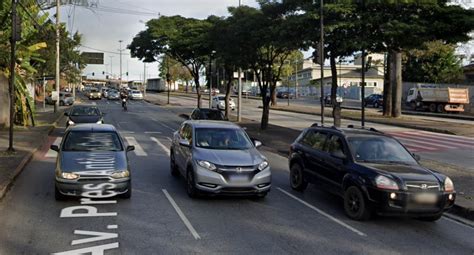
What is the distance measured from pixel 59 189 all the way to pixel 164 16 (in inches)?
1467

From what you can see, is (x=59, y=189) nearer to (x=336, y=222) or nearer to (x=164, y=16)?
(x=336, y=222)

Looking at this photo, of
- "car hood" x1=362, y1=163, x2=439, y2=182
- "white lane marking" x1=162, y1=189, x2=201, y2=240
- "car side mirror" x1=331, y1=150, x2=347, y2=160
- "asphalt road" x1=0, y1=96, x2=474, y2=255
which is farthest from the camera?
"car side mirror" x1=331, y1=150, x2=347, y2=160

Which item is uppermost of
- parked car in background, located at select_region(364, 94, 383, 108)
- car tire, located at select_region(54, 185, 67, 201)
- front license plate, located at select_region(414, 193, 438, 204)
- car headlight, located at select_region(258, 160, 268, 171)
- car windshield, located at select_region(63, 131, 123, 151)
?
parked car in background, located at select_region(364, 94, 383, 108)

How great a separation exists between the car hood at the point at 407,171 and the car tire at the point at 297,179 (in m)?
2.41

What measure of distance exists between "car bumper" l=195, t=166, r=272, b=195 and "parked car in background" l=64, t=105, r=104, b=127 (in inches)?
502

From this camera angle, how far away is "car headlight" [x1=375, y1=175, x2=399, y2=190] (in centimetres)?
838

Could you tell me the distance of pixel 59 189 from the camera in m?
9.33

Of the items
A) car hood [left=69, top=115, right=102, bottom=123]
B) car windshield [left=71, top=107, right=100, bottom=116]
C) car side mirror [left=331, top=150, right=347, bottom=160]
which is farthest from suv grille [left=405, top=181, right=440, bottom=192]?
car windshield [left=71, top=107, right=100, bottom=116]

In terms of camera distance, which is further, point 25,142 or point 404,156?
point 25,142

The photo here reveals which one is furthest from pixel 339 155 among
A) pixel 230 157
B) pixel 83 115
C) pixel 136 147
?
pixel 83 115

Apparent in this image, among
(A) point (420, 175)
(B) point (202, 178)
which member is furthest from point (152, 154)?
(A) point (420, 175)

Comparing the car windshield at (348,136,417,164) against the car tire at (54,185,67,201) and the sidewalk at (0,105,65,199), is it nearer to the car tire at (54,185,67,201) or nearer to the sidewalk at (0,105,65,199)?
the car tire at (54,185,67,201)

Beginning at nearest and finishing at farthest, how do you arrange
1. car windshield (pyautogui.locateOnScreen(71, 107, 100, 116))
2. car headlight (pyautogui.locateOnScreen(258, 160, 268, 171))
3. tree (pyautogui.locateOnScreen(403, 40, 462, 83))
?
car headlight (pyautogui.locateOnScreen(258, 160, 268, 171)), car windshield (pyautogui.locateOnScreen(71, 107, 100, 116)), tree (pyautogui.locateOnScreen(403, 40, 462, 83))

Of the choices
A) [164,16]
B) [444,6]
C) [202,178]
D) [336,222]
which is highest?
[164,16]
